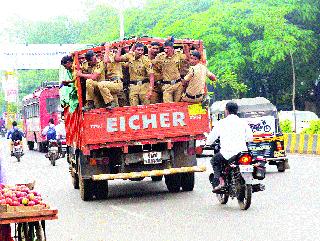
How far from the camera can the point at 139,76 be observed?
599 inches

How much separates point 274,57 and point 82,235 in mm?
31906

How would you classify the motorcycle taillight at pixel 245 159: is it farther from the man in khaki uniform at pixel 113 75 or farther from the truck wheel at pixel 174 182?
the truck wheel at pixel 174 182

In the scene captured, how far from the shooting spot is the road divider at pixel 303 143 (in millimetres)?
26281

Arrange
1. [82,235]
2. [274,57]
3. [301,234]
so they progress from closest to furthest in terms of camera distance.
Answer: [301,234] < [82,235] < [274,57]

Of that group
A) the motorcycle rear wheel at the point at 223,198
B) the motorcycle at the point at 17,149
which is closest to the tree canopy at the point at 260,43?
the motorcycle at the point at 17,149

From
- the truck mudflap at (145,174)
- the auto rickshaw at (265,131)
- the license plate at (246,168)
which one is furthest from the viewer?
the auto rickshaw at (265,131)

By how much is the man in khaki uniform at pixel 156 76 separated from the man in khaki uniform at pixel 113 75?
0.72m

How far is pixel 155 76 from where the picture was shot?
1547cm

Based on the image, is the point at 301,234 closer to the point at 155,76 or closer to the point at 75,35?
the point at 155,76

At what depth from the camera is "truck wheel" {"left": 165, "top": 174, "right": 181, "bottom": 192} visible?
52.2 ft

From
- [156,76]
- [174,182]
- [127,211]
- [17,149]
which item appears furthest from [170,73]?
[17,149]

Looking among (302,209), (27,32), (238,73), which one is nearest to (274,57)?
(238,73)

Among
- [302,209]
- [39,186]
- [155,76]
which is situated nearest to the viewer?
[302,209]

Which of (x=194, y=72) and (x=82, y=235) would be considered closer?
(x=82, y=235)
